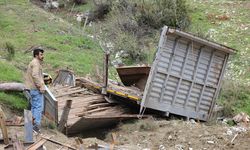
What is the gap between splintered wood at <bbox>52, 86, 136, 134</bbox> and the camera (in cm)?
960

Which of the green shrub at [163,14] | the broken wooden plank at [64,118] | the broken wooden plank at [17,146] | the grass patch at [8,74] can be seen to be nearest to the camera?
the broken wooden plank at [17,146]

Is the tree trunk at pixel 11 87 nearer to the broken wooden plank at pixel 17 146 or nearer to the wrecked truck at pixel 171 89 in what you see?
the wrecked truck at pixel 171 89

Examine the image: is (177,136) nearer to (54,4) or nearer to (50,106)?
(50,106)

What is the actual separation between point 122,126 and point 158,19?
38.6 feet

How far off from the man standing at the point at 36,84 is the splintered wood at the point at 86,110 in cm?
69

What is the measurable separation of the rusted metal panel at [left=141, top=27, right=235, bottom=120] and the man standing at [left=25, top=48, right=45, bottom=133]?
2.46 meters

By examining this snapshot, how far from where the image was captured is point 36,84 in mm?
8953

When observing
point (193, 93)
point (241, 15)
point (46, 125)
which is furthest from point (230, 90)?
point (241, 15)

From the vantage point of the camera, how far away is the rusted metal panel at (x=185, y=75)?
10.6 m

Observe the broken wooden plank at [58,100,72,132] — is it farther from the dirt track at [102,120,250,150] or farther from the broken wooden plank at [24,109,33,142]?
the broken wooden plank at [24,109,33,142]

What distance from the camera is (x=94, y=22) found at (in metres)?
25.0

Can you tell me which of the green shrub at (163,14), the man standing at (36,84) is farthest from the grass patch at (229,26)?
the man standing at (36,84)

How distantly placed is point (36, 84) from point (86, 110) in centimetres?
169

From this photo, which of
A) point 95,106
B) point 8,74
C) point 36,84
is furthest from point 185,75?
point 8,74
